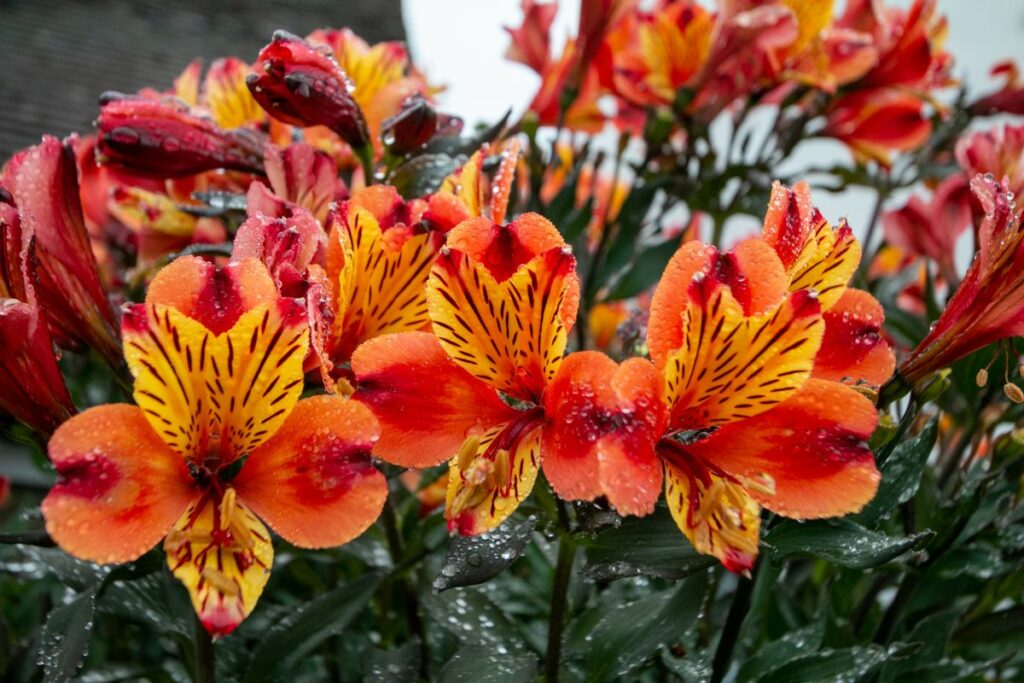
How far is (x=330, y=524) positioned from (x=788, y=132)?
0.94m

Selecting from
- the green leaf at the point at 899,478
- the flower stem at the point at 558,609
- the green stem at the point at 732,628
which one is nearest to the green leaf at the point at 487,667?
the flower stem at the point at 558,609

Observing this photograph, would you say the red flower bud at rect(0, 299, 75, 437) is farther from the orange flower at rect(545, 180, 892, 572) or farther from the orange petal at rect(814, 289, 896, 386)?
the orange petal at rect(814, 289, 896, 386)

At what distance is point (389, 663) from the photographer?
0.68 meters

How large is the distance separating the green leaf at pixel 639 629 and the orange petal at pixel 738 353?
0.23 metres

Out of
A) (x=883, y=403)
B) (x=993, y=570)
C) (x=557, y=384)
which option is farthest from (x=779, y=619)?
(x=557, y=384)

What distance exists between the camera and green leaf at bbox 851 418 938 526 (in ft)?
1.95

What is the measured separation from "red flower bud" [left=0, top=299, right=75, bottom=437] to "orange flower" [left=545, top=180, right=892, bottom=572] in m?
0.28

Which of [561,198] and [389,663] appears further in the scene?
[561,198]

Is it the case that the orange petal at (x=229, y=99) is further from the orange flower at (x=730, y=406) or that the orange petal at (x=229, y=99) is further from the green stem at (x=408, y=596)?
the orange flower at (x=730, y=406)

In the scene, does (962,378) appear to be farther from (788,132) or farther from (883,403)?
(788,132)

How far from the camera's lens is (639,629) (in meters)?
0.65

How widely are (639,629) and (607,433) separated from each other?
28cm

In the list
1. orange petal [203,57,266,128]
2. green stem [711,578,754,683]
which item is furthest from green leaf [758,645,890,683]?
orange petal [203,57,266,128]

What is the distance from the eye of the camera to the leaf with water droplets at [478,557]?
478 mm
